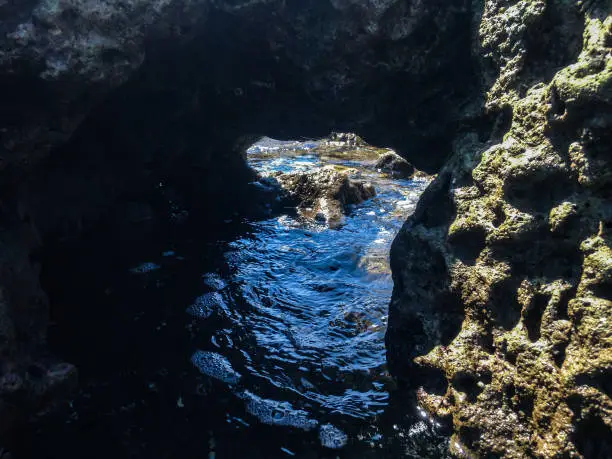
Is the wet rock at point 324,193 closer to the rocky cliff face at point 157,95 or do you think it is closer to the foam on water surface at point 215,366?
the rocky cliff face at point 157,95

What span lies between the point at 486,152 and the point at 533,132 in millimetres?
668

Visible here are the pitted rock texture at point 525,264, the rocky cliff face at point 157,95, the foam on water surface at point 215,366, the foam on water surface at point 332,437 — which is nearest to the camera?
the pitted rock texture at point 525,264

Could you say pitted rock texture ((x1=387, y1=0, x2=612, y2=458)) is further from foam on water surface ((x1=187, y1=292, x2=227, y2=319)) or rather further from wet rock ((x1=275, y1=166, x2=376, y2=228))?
wet rock ((x1=275, y1=166, x2=376, y2=228))

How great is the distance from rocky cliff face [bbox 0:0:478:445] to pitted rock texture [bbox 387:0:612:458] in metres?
1.37

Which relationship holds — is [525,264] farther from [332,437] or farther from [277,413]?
[277,413]

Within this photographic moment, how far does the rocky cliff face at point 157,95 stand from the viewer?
548cm

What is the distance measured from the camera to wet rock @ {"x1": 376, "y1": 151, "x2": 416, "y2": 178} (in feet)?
52.7

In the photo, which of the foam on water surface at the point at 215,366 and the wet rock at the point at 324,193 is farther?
the wet rock at the point at 324,193

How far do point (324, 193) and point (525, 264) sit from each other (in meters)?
7.97

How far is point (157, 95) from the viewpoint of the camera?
823 centimetres

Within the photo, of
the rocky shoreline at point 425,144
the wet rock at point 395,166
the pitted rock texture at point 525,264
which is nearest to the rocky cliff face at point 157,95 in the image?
the rocky shoreline at point 425,144

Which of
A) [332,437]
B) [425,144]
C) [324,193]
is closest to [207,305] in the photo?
[332,437]

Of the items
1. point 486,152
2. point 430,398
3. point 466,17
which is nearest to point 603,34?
point 486,152

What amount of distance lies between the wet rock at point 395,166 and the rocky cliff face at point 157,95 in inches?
300
